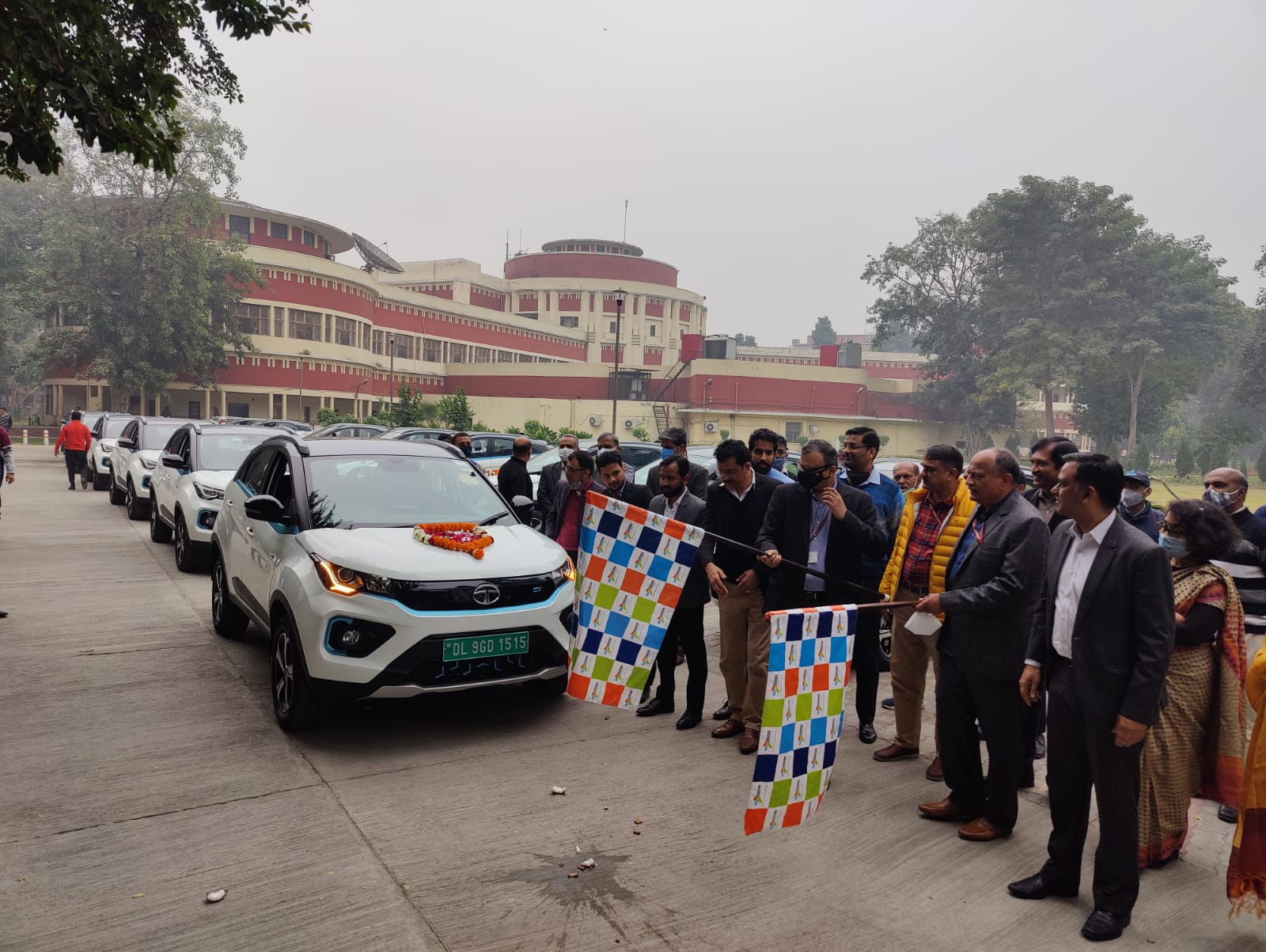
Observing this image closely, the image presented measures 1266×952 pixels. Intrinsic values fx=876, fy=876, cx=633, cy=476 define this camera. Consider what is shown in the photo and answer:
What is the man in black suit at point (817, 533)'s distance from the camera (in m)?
5.17

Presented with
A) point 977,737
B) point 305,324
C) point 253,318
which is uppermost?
point 253,318

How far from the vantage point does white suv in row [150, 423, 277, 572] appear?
1021cm

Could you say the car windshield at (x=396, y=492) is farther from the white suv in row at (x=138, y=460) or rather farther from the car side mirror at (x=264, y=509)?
the white suv in row at (x=138, y=460)

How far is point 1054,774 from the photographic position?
376 centimetres

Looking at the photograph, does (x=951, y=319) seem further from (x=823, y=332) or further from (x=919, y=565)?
(x=823, y=332)

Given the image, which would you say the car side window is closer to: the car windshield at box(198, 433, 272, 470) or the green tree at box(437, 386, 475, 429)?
the car windshield at box(198, 433, 272, 470)

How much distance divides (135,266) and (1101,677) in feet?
158

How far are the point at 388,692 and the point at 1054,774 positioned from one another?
134 inches

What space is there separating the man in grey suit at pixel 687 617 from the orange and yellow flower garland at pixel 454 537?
1.25m

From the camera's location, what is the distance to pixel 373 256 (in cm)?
6331

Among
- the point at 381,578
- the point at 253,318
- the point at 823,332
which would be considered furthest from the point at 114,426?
the point at 823,332

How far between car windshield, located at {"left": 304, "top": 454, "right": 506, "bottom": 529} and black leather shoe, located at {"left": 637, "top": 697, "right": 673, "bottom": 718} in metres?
1.70

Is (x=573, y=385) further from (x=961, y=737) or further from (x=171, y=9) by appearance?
(x=961, y=737)

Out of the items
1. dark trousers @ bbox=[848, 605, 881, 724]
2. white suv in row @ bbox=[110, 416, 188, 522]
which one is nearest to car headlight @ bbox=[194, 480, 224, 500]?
white suv in row @ bbox=[110, 416, 188, 522]
